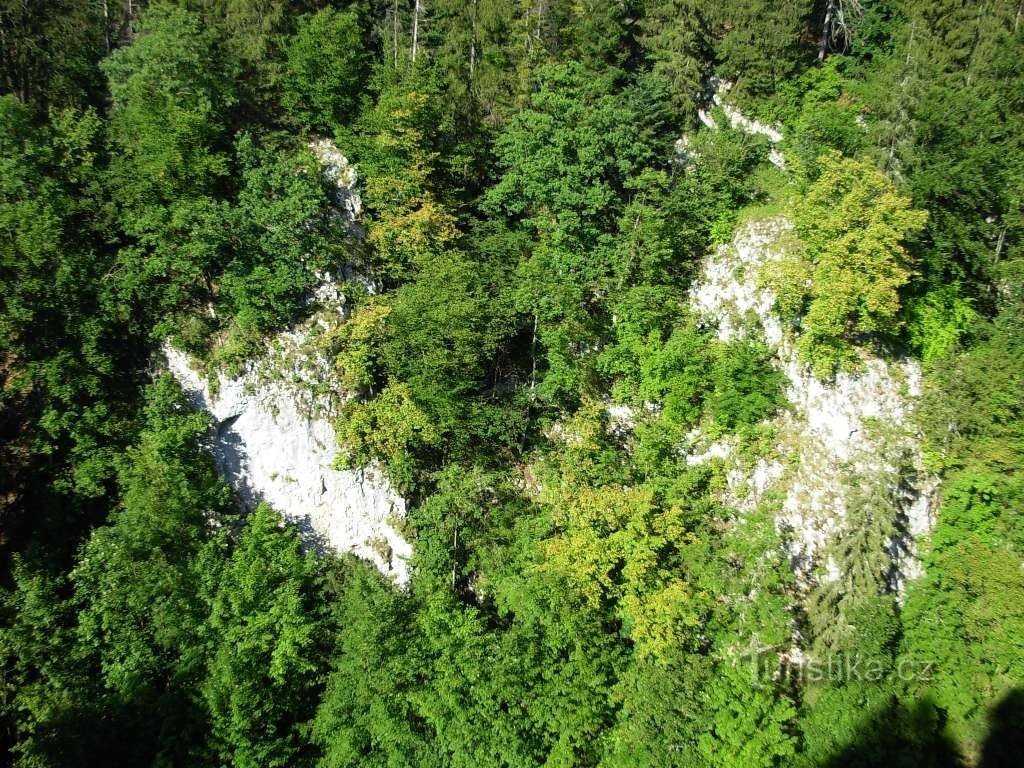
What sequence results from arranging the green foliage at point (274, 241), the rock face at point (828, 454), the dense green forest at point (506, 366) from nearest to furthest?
the dense green forest at point (506, 366)
the rock face at point (828, 454)
the green foliage at point (274, 241)

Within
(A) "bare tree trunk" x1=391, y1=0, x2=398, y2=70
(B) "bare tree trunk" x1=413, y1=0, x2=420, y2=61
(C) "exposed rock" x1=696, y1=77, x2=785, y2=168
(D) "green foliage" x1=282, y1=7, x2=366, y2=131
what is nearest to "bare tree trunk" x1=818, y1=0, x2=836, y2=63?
(C) "exposed rock" x1=696, y1=77, x2=785, y2=168

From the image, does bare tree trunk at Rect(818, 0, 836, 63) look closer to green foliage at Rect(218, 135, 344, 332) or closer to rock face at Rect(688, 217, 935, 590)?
rock face at Rect(688, 217, 935, 590)

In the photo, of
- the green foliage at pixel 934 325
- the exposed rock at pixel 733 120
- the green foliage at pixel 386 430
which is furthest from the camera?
the exposed rock at pixel 733 120

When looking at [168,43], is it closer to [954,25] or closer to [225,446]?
[225,446]

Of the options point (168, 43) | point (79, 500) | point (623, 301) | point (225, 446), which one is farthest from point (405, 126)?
point (79, 500)

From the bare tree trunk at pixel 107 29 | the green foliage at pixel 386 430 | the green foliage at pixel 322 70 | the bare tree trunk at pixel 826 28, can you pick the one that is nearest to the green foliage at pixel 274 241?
the green foliage at pixel 322 70

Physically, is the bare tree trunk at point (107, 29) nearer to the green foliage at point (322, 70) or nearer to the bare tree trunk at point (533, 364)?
the green foliage at point (322, 70)

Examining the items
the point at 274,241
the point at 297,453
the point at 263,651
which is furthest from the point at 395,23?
the point at 263,651
